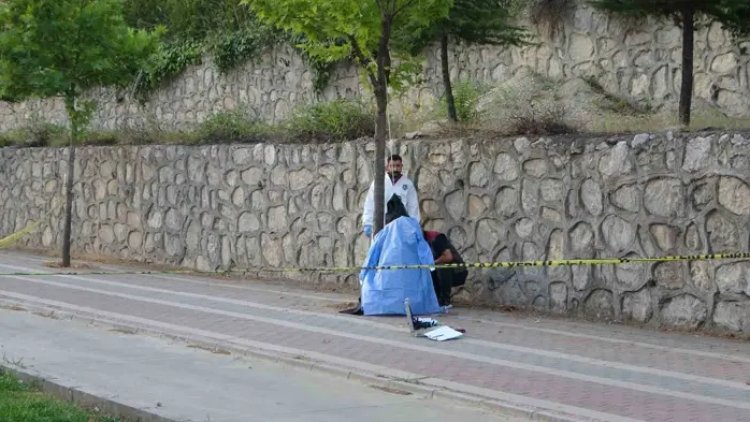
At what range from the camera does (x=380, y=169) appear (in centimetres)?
1377

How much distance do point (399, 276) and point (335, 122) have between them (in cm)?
430

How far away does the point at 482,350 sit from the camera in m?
11.1

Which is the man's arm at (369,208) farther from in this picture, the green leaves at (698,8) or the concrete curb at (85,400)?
the concrete curb at (85,400)

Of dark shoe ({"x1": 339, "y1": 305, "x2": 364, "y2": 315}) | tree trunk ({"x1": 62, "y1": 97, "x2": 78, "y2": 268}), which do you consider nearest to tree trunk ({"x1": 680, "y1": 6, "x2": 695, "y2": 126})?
dark shoe ({"x1": 339, "y1": 305, "x2": 364, "y2": 315})

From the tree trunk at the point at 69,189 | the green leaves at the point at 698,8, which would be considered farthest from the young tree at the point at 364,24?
the tree trunk at the point at 69,189

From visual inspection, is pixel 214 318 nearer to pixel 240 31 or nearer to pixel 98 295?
pixel 98 295

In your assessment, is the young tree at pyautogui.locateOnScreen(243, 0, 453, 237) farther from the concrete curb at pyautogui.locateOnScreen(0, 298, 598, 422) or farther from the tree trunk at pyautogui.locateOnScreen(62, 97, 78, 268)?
the tree trunk at pyautogui.locateOnScreen(62, 97, 78, 268)

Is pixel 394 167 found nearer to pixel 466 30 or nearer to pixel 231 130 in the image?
pixel 466 30

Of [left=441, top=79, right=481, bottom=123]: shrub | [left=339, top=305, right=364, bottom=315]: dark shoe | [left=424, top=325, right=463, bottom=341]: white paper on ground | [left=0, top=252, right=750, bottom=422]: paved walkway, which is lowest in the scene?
[left=0, top=252, right=750, bottom=422]: paved walkway

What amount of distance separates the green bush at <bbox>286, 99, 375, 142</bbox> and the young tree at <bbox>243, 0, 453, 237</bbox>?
2555 mm

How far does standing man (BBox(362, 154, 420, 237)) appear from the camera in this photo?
14062 millimetres

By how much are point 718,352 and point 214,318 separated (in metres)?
5.51

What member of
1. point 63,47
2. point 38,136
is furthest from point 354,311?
point 38,136

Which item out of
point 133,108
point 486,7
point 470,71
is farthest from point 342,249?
point 133,108
